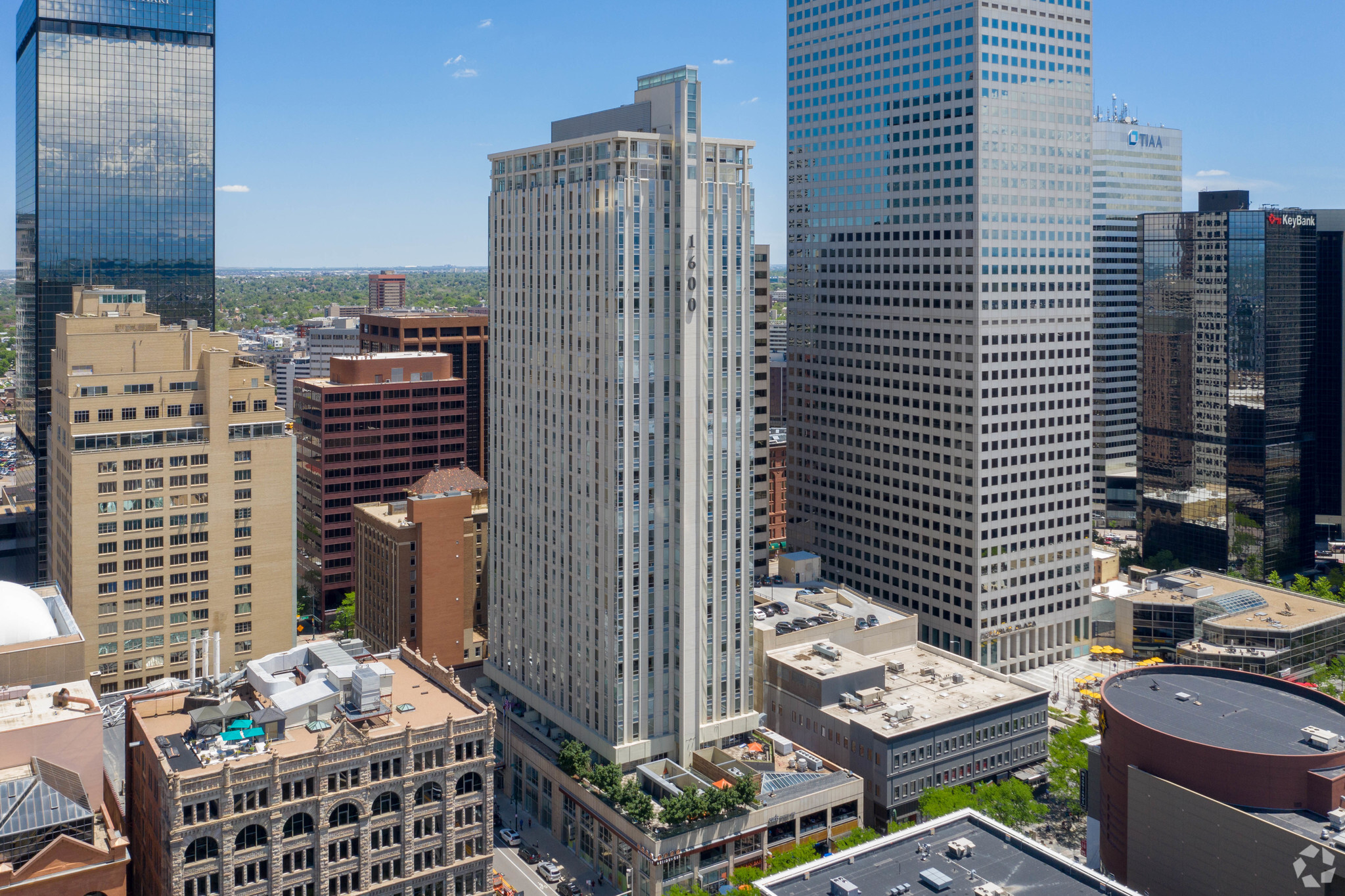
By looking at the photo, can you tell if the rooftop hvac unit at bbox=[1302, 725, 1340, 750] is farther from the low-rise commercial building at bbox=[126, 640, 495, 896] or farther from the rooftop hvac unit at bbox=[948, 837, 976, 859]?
the low-rise commercial building at bbox=[126, 640, 495, 896]

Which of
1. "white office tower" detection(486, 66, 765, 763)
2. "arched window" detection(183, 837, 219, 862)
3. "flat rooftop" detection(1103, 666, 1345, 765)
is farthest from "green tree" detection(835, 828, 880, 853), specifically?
"arched window" detection(183, 837, 219, 862)

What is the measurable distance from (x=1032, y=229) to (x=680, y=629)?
99.9 meters

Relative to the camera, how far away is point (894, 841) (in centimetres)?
9900

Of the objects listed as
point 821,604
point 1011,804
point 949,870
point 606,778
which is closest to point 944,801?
point 1011,804

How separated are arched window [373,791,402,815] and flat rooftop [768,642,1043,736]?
60673mm

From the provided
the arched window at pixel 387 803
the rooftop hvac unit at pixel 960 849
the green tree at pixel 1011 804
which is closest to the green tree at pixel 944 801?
the green tree at pixel 1011 804

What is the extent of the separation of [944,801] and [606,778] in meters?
39.4

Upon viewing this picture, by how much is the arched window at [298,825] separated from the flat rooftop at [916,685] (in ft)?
226

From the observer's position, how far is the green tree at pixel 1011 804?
13862 cm

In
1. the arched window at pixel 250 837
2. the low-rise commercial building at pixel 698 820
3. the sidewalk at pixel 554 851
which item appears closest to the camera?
the arched window at pixel 250 837

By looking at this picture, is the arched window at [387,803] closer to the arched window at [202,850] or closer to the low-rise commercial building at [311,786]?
the low-rise commercial building at [311,786]

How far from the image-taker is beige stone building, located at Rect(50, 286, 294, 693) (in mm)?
150125

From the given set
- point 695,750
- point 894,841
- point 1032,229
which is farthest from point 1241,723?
point 1032,229

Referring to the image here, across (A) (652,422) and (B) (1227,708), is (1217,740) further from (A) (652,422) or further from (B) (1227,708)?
(A) (652,422)
